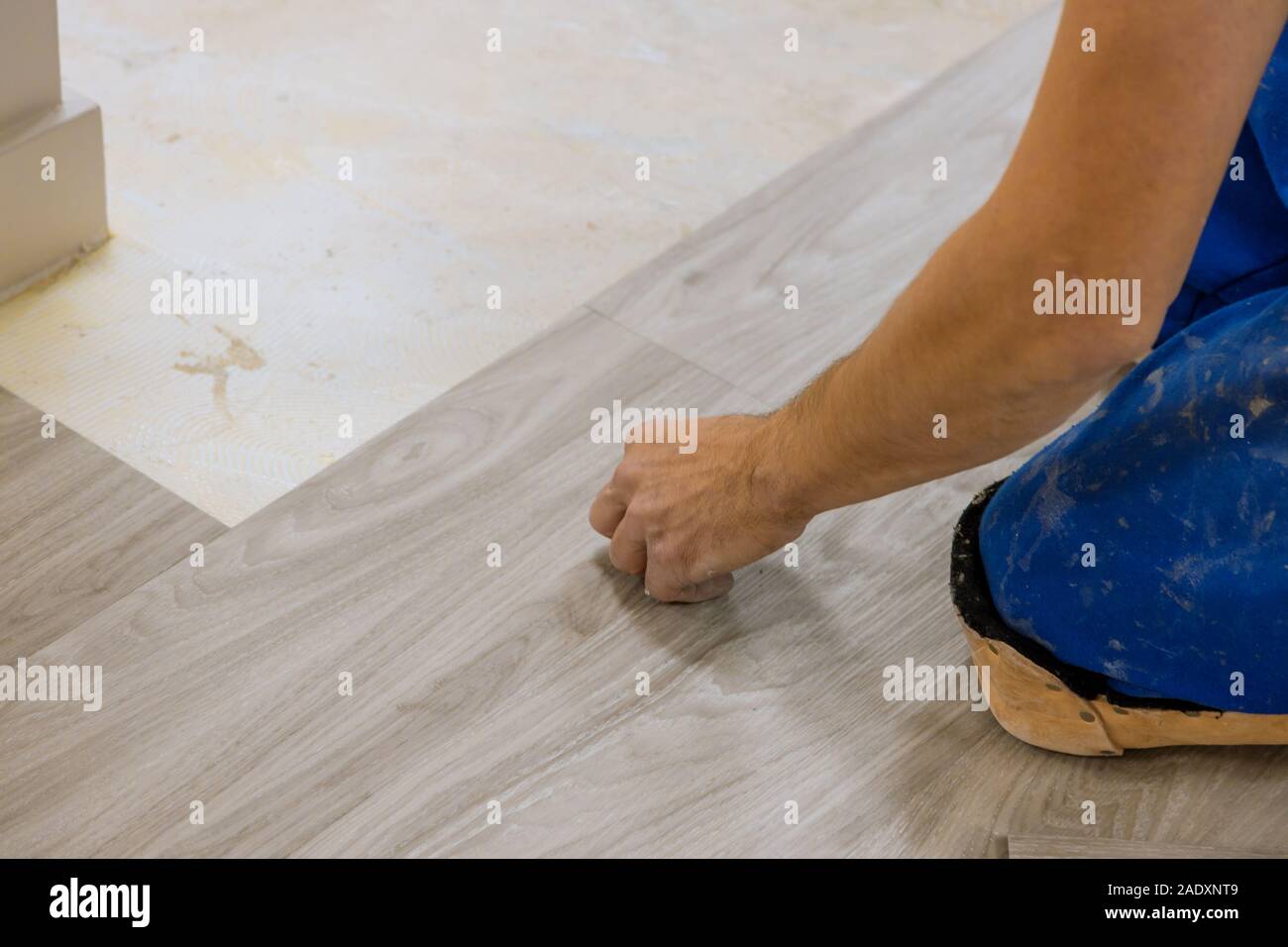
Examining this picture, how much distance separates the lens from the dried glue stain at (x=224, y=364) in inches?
60.1

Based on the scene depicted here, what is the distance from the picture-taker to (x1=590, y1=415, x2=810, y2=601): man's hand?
1170mm

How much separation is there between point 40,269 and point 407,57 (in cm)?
65

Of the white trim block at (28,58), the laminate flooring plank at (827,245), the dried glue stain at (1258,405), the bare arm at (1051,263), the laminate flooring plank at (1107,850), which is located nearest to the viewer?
the bare arm at (1051,263)

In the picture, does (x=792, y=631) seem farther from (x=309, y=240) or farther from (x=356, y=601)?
(x=309, y=240)

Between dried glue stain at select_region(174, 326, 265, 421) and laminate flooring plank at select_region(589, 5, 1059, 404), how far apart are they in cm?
40

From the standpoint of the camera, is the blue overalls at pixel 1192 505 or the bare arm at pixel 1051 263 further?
the blue overalls at pixel 1192 505

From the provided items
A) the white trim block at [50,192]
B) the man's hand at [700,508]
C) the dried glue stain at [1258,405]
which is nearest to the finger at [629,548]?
the man's hand at [700,508]

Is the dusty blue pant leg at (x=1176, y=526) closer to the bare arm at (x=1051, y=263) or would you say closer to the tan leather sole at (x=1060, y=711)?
the tan leather sole at (x=1060, y=711)

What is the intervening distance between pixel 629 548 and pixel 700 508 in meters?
0.12

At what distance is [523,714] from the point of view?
1.25 meters

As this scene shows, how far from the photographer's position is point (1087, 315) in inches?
33.5

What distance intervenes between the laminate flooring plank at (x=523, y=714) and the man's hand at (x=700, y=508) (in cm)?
6
